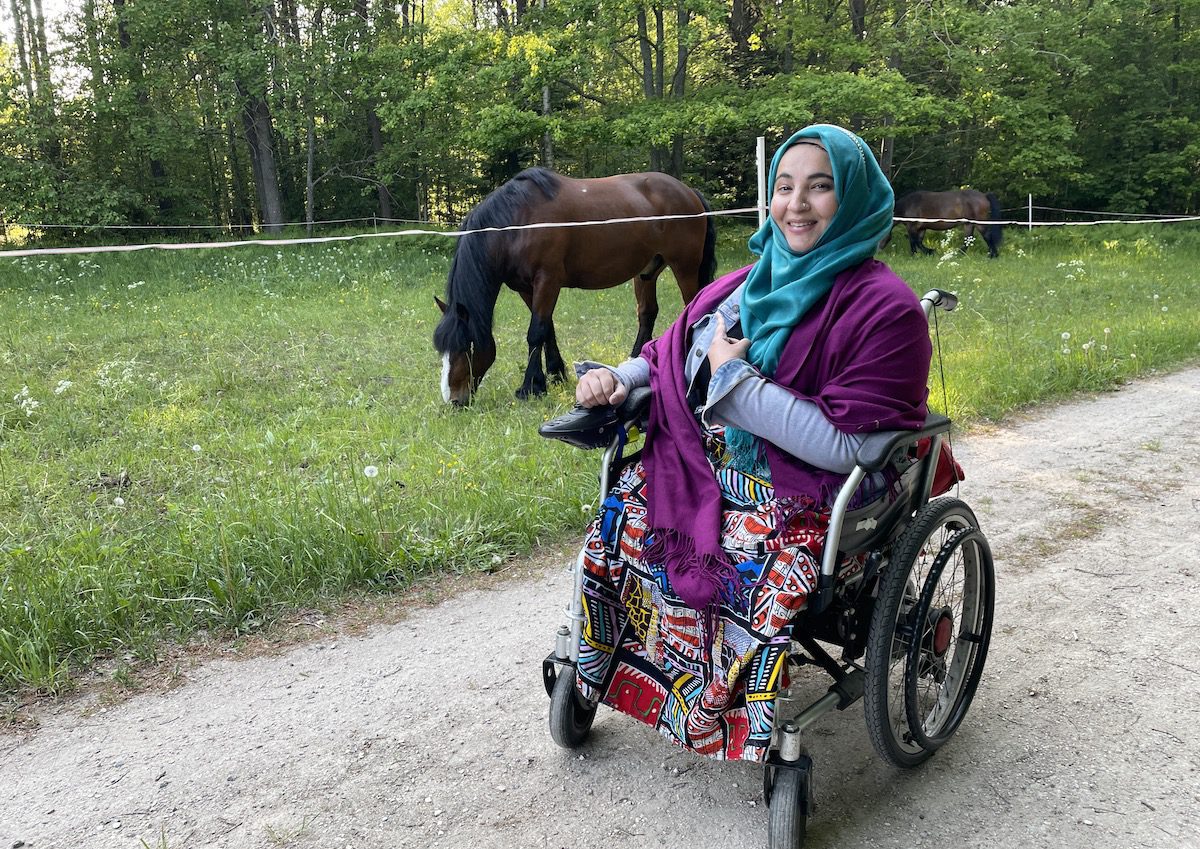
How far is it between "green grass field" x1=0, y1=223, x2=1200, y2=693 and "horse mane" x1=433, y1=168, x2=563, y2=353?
1.70 feet

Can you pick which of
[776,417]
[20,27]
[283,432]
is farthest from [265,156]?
[776,417]

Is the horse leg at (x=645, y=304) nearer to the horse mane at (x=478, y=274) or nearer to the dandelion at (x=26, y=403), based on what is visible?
the horse mane at (x=478, y=274)

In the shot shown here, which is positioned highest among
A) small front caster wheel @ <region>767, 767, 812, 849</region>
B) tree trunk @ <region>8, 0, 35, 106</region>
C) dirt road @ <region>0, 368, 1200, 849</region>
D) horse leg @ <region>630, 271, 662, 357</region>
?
tree trunk @ <region>8, 0, 35, 106</region>

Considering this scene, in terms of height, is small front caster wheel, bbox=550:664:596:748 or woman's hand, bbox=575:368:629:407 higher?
woman's hand, bbox=575:368:629:407

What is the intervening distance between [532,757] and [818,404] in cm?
128

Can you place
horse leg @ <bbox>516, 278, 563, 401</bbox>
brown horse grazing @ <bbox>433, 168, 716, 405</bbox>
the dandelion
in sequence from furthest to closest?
horse leg @ <bbox>516, 278, 563, 401</bbox> < brown horse grazing @ <bbox>433, 168, 716, 405</bbox> < the dandelion

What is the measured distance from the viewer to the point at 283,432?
4891mm

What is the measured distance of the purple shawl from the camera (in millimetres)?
1798

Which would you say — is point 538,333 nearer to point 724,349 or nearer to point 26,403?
point 26,403

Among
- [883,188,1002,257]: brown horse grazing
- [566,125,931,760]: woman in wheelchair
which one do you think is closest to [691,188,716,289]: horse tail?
[566,125,931,760]: woman in wheelchair

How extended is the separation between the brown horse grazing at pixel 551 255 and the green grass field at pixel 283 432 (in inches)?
15.2

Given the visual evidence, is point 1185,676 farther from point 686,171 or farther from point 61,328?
point 686,171

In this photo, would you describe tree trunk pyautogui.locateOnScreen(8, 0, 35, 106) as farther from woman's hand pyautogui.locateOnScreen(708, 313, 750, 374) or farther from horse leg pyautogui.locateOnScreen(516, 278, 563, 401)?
woman's hand pyautogui.locateOnScreen(708, 313, 750, 374)

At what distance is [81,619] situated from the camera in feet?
9.14
